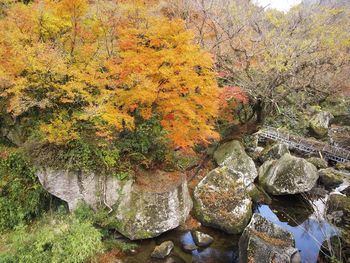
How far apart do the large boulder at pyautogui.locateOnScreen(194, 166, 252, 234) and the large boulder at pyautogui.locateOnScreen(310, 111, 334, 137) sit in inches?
686

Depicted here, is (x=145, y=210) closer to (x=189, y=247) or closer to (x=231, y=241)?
(x=189, y=247)

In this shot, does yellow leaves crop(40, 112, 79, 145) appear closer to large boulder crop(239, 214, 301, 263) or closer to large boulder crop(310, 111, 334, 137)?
large boulder crop(239, 214, 301, 263)

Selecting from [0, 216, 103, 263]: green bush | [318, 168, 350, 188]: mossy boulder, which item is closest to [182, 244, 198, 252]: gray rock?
[0, 216, 103, 263]: green bush

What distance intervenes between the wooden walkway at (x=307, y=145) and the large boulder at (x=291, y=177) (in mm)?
7300

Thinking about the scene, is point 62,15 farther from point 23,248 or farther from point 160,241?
point 160,241

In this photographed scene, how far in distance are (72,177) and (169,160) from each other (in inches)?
182

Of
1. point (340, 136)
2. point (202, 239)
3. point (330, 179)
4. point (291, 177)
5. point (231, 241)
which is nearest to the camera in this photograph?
point (202, 239)

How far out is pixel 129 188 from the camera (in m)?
13.1

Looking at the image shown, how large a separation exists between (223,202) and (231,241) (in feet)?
6.13

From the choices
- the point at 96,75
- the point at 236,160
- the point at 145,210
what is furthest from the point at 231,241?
the point at 96,75

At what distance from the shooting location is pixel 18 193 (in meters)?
13.0

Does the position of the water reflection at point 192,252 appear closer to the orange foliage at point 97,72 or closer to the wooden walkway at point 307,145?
the orange foliage at point 97,72

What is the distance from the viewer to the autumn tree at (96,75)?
11195 millimetres

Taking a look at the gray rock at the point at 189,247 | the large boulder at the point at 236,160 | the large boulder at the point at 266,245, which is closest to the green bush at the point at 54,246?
the gray rock at the point at 189,247
